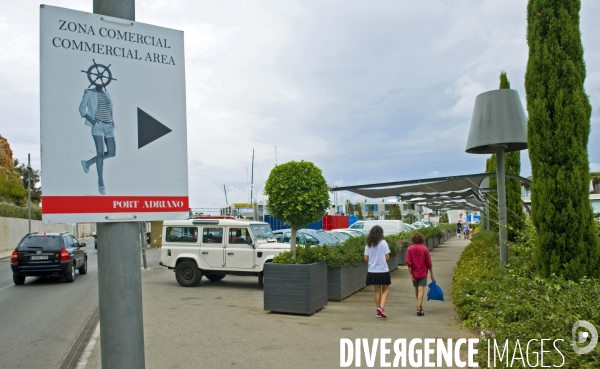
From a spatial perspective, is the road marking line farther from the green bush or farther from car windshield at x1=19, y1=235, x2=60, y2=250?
car windshield at x1=19, y1=235, x2=60, y2=250

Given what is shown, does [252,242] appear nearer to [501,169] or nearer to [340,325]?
[340,325]

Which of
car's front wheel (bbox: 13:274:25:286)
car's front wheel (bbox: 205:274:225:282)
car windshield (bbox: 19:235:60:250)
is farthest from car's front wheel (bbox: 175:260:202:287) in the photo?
car's front wheel (bbox: 13:274:25:286)

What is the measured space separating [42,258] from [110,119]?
52.2ft

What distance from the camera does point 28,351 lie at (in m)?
7.70

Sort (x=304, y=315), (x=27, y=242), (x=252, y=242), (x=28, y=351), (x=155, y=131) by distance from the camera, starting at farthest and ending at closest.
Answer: (x=27, y=242)
(x=252, y=242)
(x=304, y=315)
(x=28, y=351)
(x=155, y=131)

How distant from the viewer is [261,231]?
14812mm

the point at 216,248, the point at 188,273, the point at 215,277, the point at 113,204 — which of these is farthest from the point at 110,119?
the point at 215,277

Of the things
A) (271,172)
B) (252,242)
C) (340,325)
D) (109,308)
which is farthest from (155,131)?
(252,242)

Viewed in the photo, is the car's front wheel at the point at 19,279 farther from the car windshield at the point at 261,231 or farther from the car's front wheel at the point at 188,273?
the car windshield at the point at 261,231

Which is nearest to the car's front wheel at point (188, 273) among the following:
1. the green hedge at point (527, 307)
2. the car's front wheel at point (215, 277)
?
the car's front wheel at point (215, 277)

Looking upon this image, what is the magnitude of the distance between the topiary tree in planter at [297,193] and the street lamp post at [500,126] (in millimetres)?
3397

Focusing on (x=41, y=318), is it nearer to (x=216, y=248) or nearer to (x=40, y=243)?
(x=216, y=248)

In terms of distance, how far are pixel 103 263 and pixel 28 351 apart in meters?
6.78

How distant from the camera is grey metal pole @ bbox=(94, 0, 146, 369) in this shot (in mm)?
2254
